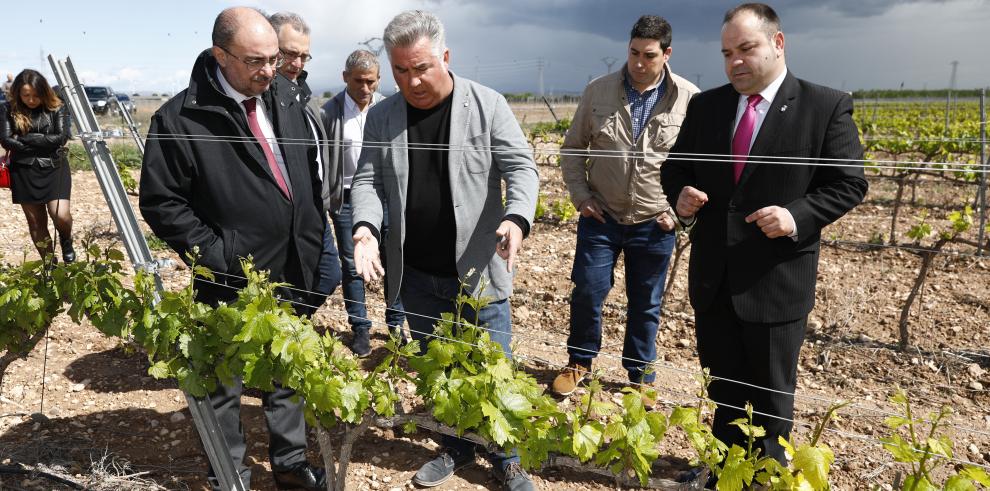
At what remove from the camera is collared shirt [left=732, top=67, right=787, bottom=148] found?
82.8 inches

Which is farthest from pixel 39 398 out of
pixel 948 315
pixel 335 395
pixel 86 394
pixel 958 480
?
A: pixel 948 315

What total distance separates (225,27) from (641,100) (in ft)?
5.99

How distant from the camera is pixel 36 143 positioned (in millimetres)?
5129

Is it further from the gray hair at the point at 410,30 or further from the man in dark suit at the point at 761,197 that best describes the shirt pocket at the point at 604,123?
the gray hair at the point at 410,30

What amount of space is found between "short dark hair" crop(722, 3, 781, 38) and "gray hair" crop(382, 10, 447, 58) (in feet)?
3.04

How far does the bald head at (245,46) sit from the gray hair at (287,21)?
1.19 meters

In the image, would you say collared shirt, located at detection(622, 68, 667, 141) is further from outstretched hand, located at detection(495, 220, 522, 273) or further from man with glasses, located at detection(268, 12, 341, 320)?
man with glasses, located at detection(268, 12, 341, 320)

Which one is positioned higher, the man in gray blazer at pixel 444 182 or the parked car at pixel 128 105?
the parked car at pixel 128 105

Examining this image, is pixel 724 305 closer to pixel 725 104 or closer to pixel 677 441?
pixel 725 104

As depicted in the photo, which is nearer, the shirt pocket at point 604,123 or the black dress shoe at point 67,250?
the shirt pocket at point 604,123

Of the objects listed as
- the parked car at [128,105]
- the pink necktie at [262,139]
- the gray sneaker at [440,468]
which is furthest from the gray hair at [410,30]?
the parked car at [128,105]

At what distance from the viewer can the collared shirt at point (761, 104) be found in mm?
2104

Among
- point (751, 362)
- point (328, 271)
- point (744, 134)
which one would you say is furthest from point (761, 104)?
point (328, 271)

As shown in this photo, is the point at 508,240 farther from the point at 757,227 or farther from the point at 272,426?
the point at 272,426
